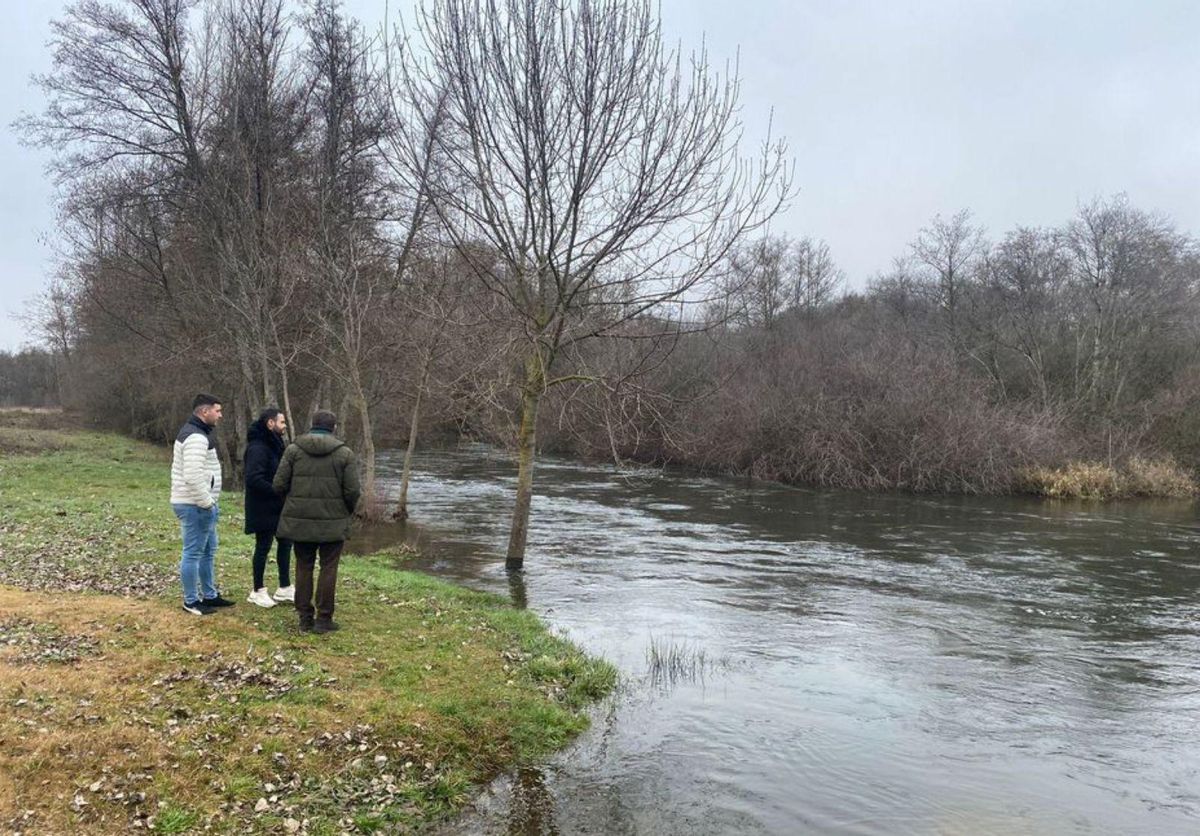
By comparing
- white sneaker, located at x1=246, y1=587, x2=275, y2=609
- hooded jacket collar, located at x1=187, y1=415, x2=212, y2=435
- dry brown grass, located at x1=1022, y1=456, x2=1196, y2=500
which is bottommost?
white sneaker, located at x1=246, y1=587, x2=275, y2=609

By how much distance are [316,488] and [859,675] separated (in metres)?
6.65

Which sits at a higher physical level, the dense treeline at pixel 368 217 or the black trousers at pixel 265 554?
the dense treeline at pixel 368 217

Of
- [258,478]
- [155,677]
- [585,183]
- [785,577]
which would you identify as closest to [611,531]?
[785,577]

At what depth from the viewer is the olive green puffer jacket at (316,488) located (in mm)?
7762

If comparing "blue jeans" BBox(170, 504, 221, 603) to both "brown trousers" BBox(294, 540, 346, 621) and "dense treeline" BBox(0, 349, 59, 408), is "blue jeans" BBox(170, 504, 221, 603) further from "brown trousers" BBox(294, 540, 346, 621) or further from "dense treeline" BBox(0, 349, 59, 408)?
"dense treeline" BBox(0, 349, 59, 408)

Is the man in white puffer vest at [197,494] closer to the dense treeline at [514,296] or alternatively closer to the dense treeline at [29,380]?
the dense treeline at [514,296]

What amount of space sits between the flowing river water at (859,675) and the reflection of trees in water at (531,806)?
24 millimetres

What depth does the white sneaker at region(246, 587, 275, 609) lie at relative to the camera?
28.7 feet

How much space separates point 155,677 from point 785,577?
11.5 m

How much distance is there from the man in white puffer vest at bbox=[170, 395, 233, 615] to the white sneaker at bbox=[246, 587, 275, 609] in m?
0.36

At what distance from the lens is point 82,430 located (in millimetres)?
40469

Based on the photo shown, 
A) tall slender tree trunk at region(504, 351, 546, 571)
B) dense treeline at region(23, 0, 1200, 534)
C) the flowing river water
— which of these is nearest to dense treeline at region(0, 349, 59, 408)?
dense treeline at region(23, 0, 1200, 534)

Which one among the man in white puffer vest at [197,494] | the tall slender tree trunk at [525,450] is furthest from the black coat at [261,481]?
the tall slender tree trunk at [525,450]

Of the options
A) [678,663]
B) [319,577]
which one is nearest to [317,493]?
[319,577]
